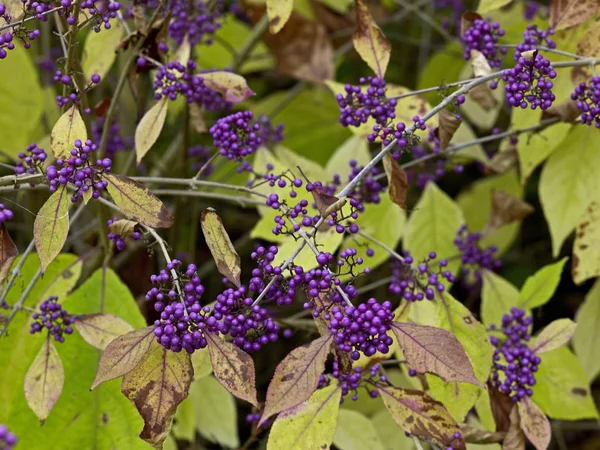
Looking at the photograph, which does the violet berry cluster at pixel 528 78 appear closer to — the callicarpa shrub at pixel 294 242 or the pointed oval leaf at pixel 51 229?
the callicarpa shrub at pixel 294 242

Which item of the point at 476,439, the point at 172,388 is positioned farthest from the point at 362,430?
the point at 172,388

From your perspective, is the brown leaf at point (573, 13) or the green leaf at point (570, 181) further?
the green leaf at point (570, 181)

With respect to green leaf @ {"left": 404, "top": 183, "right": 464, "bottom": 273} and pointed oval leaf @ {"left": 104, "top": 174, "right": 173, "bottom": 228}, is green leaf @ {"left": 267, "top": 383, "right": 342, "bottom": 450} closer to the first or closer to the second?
pointed oval leaf @ {"left": 104, "top": 174, "right": 173, "bottom": 228}

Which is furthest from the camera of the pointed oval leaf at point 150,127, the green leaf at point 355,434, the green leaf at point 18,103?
the green leaf at point 18,103

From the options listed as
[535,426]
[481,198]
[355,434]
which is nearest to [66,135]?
[355,434]

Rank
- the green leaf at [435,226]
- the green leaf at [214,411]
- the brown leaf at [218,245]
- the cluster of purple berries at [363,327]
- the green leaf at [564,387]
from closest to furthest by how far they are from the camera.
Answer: the cluster of purple berries at [363,327], the brown leaf at [218,245], the green leaf at [564,387], the green leaf at [214,411], the green leaf at [435,226]

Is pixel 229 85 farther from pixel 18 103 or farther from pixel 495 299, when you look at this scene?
pixel 18 103

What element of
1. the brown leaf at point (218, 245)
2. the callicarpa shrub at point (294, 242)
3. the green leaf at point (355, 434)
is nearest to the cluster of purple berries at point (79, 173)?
the callicarpa shrub at point (294, 242)

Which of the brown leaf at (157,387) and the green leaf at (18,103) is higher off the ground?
the green leaf at (18,103)
